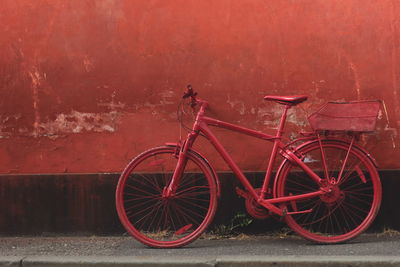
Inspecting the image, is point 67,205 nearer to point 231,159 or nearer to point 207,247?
point 207,247

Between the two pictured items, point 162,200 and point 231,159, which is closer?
point 231,159

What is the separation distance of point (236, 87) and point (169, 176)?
1027 millimetres

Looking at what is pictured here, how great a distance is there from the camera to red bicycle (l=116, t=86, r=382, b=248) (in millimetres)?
4820

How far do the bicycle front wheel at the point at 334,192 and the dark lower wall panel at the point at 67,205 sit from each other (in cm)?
38

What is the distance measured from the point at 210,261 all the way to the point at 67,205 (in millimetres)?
1808

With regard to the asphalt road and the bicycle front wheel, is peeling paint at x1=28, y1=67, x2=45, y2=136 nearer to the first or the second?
the asphalt road

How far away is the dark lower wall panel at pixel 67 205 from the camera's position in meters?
5.33

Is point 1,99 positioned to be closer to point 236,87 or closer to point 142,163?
point 142,163

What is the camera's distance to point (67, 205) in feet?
17.9

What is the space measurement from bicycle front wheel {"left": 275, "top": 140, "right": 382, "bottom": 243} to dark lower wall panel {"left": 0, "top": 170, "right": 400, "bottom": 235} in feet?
1.25

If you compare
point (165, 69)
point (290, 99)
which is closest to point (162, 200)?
point (165, 69)

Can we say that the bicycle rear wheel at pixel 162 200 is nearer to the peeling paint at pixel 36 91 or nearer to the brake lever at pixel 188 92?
the brake lever at pixel 188 92

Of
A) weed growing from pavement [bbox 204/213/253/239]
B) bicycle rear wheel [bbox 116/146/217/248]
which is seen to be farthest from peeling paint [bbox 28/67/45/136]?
weed growing from pavement [bbox 204/213/253/239]

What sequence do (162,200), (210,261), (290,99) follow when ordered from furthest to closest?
(162,200) → (290,99) → (210,261)
